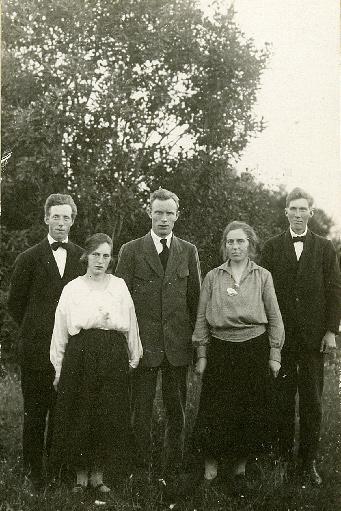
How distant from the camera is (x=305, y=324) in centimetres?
441

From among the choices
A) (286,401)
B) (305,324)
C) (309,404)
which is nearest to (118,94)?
(305,324)

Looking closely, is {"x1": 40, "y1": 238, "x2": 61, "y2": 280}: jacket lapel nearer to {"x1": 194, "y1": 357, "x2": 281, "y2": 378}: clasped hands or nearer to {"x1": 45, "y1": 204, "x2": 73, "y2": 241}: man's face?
{"x1": 45, "y1": 204, "x2": 73, "y2": 241}: man's face

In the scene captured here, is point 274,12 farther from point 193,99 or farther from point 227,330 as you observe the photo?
point 227,330

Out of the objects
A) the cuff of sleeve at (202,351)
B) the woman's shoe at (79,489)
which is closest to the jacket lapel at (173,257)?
the cuff of sleeve at (202,351)

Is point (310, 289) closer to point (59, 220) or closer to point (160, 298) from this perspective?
point (160, 298)

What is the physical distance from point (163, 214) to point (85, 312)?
95cm

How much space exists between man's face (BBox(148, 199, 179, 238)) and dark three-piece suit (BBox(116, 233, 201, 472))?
0.11 metres

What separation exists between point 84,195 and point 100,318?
2.86 metres

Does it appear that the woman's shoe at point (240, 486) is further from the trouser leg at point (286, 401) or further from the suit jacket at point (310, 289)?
the suit jacket at point (310, 289)

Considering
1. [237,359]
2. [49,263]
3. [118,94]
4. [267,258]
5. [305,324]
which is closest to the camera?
[237,359]

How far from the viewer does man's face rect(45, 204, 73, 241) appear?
4285 mm

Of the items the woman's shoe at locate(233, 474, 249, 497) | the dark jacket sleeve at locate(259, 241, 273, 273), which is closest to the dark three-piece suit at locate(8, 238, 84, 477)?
the woman's shoe at locate(233, 474, 249, 497)

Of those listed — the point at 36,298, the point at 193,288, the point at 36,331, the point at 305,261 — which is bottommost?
the point at 36,331

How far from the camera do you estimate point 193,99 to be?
648 centimetres
